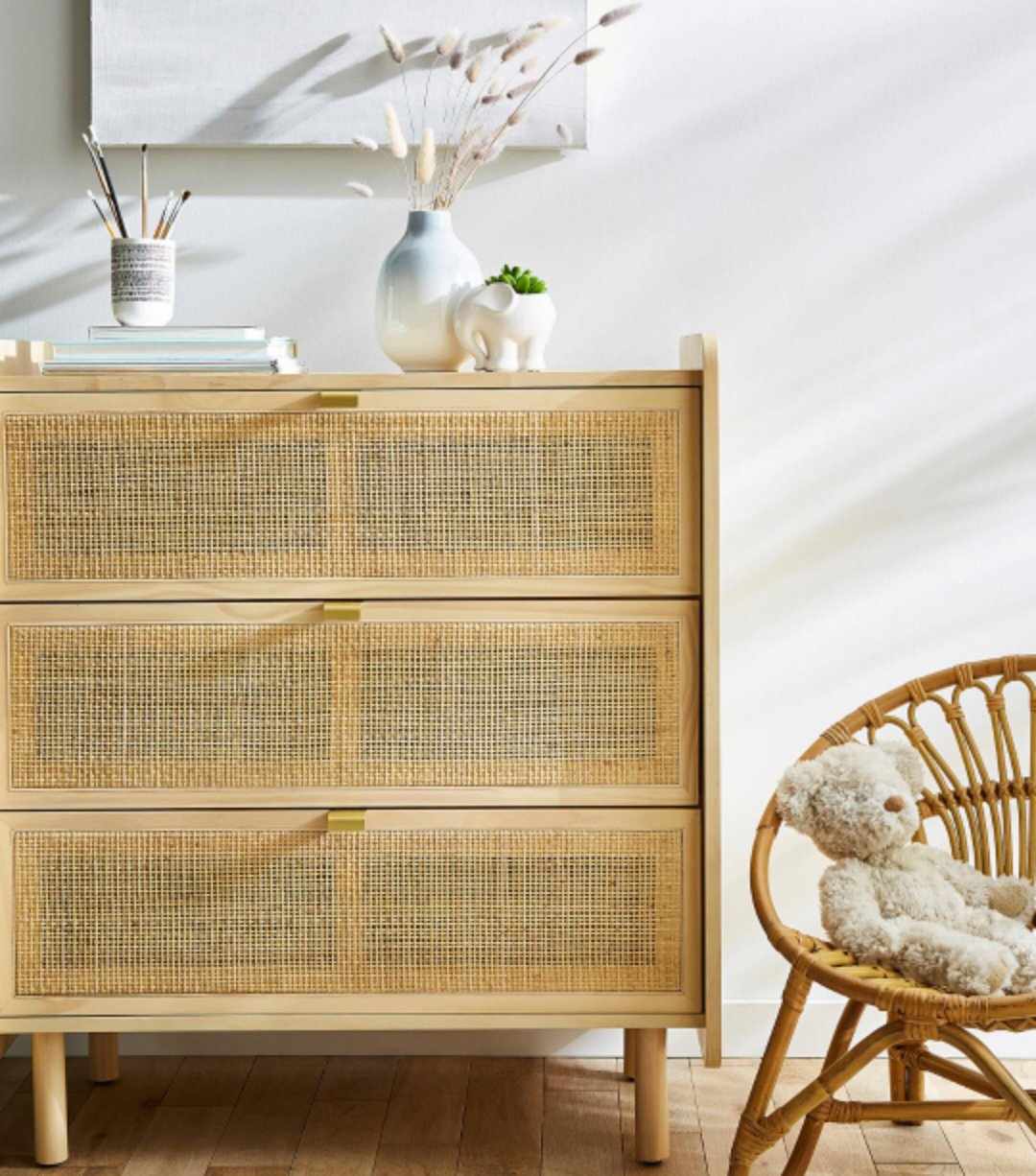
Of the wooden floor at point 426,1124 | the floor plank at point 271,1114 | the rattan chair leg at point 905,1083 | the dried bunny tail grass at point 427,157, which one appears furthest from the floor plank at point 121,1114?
the dried bunny tail grass at point 427,157

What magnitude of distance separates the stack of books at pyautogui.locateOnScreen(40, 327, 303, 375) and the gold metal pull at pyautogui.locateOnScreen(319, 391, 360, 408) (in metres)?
0.11

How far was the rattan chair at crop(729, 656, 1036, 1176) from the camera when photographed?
162 centimetres

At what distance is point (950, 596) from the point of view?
232 cm

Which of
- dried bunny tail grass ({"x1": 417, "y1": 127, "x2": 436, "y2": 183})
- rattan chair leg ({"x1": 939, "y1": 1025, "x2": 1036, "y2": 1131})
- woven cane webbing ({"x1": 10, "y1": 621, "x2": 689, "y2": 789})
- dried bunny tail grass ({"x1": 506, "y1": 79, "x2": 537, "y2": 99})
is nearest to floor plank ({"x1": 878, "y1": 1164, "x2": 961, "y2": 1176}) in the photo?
rattan chair leg ({"x1": 939, "y1": 1025, "x2": 1036, "y2": 1131})

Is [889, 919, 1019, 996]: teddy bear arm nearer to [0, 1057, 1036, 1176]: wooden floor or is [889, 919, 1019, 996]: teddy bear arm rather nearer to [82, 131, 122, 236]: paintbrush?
[0, 1057, 1036, 1176]: wooden floor

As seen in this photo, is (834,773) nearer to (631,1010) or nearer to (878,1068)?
(631,1010)

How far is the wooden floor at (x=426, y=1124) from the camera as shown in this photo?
198 cm

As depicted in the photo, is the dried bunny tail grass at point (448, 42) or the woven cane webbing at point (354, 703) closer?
the woven cane webbing at point (354, 703)

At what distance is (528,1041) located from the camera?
7.66 ft

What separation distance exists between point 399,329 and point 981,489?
0.96 meters

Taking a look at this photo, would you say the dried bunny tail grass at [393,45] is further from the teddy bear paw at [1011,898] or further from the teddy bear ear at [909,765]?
the teddy bear paw at [1011,898]

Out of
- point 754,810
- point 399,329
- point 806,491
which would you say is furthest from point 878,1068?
point 399,329

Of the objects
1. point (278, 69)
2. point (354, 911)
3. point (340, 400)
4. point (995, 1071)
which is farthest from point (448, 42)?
point (995, 1071)

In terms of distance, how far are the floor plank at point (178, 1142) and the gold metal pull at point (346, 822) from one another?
510 mm
